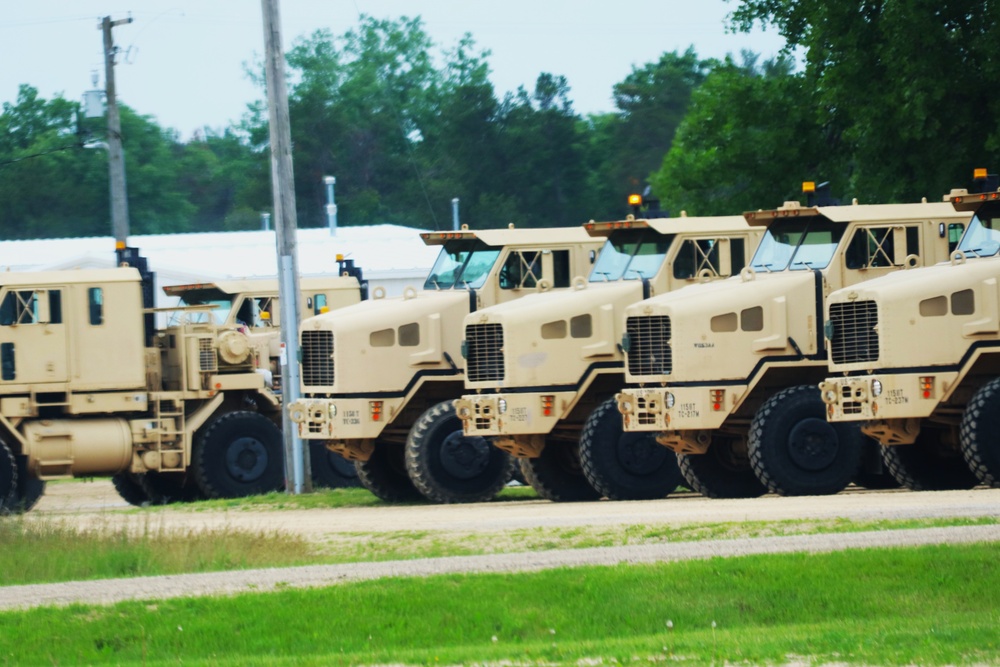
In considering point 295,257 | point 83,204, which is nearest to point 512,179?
point 83,204

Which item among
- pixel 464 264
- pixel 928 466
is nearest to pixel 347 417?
pixel 464 264

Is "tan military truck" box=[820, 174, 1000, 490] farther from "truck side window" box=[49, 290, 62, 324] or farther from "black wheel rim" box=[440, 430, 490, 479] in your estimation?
"truck side window" box=[49, 290, 62, 324]

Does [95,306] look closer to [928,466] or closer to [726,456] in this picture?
[726,456]

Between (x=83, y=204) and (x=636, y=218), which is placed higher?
(x=83, y=204)

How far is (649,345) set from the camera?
21.9 m

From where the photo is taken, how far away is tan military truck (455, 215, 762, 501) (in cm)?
2284

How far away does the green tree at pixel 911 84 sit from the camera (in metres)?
32.8

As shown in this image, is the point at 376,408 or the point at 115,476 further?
the point at 115,476

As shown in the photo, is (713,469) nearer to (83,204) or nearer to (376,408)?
(376,408)

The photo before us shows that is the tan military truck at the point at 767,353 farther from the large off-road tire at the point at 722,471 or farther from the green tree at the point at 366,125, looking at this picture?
the green tree at the point at 366,125

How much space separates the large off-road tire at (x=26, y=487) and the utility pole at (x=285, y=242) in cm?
336

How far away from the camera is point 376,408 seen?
2462 cm

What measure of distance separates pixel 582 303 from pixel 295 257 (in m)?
6.17

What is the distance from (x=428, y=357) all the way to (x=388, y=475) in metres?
1.97
